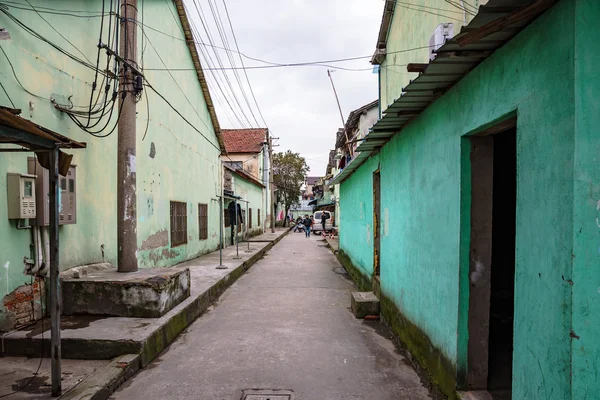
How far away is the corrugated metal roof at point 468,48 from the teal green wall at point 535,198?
0.23 ft

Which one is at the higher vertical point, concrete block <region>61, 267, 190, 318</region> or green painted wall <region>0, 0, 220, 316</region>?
green painted wall <region>0, 0, 220, 316</region>

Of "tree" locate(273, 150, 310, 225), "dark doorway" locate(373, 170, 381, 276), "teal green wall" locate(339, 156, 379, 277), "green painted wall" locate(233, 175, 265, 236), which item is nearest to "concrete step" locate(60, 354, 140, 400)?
"dark doorway" locate(373, 170, 381, 276)

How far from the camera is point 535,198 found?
2.27m

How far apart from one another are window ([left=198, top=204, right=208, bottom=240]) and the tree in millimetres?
25440

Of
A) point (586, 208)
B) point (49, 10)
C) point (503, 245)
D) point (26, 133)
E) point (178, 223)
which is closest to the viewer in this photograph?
point (586, 208)

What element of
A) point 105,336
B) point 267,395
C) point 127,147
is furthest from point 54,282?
point 127,147

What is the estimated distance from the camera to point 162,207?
967cm

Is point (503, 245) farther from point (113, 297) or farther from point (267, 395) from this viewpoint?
point (113, 297)

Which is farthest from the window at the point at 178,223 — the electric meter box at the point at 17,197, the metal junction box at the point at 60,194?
the electric meter box at the point at 17,197

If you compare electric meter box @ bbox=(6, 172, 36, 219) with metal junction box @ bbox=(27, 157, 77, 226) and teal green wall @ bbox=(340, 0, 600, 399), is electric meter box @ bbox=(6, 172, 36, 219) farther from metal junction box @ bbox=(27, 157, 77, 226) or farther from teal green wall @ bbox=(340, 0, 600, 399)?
teal green wall @ bbox=(340, 0, 600, 399)

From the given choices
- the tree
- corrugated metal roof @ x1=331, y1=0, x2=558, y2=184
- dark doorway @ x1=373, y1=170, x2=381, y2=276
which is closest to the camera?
corrugated metal roof @ x1=331, y1=0, x2=558, y2=184

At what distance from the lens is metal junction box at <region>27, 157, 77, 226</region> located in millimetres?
5035

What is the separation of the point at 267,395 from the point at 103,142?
5340 mm

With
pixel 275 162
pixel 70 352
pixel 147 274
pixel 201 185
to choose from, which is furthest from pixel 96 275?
pixel 275 162
